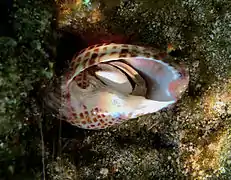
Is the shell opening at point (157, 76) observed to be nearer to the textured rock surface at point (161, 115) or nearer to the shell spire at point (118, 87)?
the shell spire at point (118, 87)

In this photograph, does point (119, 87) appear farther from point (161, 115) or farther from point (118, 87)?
point (161, 115)

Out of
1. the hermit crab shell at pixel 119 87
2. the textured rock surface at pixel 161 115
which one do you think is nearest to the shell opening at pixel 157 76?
the hermit crab shell at pixel 119 87

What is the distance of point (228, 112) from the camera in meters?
1.76

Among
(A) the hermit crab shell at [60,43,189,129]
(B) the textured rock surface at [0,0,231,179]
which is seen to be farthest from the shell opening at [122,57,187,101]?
(B) the textured rock surface at [0,0,231,179]

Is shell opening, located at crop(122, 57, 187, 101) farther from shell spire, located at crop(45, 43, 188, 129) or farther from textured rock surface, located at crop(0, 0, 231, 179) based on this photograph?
textured rock surface, located at crop(0, 0, 231, 179)

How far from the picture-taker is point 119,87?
1.62m

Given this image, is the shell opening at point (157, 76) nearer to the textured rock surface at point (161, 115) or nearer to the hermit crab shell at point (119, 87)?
the hermit crab shell at point (119, 87)

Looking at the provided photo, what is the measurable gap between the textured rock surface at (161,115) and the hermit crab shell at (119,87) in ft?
0.31

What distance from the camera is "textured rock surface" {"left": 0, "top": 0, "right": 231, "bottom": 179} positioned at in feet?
5.15

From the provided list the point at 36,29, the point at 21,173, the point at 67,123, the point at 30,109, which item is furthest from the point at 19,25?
the point at 67,123

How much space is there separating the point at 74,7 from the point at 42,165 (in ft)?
1.82

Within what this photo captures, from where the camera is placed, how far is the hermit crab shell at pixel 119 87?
4.88ft

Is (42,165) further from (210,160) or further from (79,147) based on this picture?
(210,160)

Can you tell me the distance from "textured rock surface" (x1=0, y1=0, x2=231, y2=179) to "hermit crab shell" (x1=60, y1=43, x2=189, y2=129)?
0.31 feet
